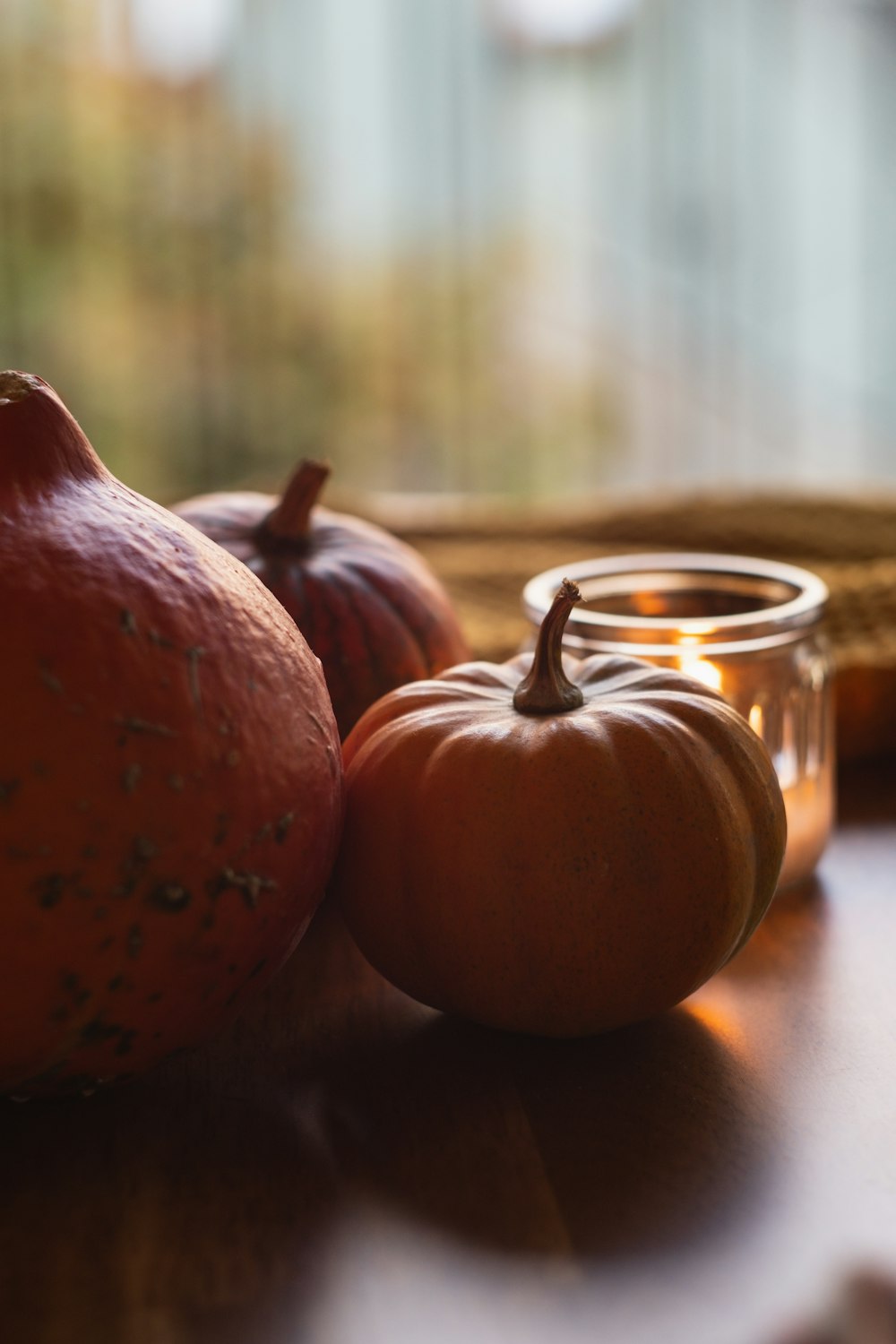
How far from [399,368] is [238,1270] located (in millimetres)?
3011

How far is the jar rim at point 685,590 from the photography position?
634 millimetres

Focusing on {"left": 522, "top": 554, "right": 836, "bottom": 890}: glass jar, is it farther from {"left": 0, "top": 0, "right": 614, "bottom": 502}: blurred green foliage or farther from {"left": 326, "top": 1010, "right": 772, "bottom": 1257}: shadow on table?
{"left": 0, "top": 0, "right": 614, "bottom": 502}: blurred green foliage

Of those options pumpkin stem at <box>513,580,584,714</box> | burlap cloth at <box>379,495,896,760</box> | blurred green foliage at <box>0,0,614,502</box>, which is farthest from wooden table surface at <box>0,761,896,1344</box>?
blurred green foliage at <box>0,0,614,502</box>

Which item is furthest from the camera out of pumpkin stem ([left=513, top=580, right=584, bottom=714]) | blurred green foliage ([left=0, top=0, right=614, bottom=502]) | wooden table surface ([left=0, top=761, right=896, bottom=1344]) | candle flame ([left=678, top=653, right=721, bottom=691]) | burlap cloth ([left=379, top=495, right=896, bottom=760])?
blurred green foliage ([left=0, top=0, right=614, bottom=502])

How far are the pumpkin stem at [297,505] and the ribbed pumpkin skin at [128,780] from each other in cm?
20

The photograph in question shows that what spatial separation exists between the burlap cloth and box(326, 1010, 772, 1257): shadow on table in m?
0.38

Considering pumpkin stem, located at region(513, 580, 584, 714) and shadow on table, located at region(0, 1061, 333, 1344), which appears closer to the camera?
shadow on table, located at region(0, 1061, 333, 1344)

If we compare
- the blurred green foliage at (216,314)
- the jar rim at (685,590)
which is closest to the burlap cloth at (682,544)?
the jar rim at (685,590)

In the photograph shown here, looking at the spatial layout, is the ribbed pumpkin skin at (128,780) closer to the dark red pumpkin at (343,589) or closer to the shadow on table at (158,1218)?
the shadow on table at (158,1218)

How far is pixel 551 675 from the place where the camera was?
1.68 ft

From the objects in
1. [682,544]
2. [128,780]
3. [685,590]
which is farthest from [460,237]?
[128,780]

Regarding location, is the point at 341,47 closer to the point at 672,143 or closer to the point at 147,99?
the point at 147,99

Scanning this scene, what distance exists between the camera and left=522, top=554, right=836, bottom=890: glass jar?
63 cm

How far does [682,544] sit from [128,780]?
0.85 meters
